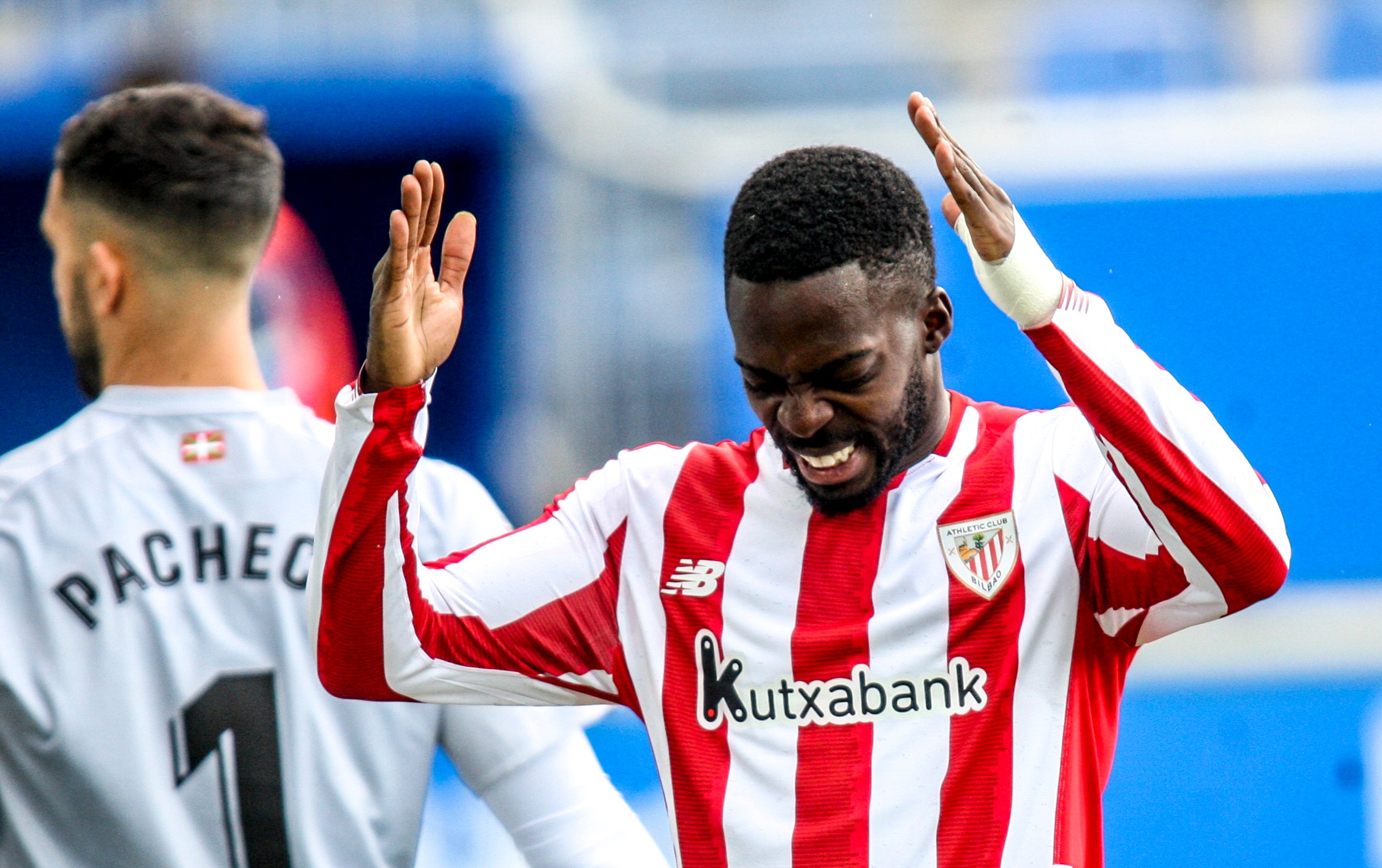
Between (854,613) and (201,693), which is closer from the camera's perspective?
(854,613)

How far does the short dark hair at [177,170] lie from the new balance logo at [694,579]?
89 cm

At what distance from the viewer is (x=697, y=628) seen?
1988mm

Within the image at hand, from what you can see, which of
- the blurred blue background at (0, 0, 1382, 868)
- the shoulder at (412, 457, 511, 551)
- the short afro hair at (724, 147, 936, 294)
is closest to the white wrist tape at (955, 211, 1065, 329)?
the short afro hair at (724, 147, 936, 294)

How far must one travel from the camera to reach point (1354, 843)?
4055 mm

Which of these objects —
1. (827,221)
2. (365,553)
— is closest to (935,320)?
(827,221)

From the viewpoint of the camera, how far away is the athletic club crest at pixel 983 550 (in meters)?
1.91

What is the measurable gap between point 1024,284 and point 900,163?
141 inches

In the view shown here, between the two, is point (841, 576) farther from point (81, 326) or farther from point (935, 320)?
point (81, 326)

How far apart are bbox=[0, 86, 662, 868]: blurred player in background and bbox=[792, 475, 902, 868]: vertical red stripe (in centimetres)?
50

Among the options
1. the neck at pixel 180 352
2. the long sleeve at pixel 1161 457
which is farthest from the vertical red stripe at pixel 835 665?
the neck at pixel 180 352

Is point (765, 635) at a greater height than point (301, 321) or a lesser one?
lesser

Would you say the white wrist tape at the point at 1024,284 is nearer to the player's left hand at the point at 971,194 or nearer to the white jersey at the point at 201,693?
the player's left hand at the point at 971,194

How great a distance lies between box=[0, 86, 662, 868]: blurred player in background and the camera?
2.17 meters

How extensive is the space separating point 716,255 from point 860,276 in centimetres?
353
